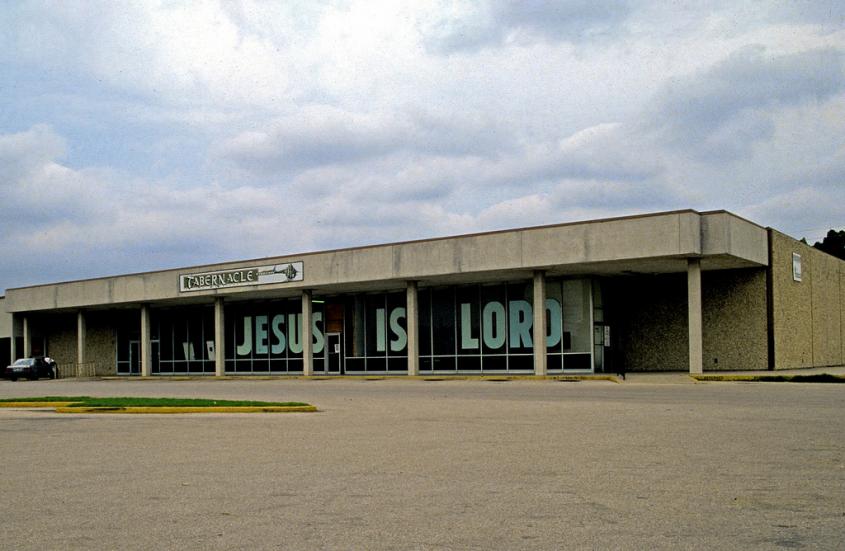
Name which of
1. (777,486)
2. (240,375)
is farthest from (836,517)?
(240,375)

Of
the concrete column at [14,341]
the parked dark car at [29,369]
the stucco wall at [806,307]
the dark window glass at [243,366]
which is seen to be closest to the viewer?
the stucco wall at [806,307]

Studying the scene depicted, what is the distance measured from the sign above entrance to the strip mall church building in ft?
0.29

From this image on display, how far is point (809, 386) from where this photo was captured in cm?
2742

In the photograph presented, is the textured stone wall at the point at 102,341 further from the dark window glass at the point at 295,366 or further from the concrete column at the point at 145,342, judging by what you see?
the dark window glass at the point at 295,366

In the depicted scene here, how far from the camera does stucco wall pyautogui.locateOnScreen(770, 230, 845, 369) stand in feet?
126

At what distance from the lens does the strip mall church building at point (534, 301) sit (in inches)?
1369

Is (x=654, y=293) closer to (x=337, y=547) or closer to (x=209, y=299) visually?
(x=209, y=299)

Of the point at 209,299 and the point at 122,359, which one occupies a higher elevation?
the point at 209,299

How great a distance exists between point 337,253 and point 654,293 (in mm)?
15393

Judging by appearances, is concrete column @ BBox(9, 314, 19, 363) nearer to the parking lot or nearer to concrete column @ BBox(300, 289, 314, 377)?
concrete column @ BBox(300, 289, 314, 377)

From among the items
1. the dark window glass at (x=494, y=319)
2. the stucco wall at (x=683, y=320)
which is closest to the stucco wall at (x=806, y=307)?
the stucco wall at (x=683, y=320)

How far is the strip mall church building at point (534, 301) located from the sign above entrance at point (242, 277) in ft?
0.29

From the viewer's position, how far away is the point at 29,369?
5728 centimetres

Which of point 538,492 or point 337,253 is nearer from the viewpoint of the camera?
point 538,492
